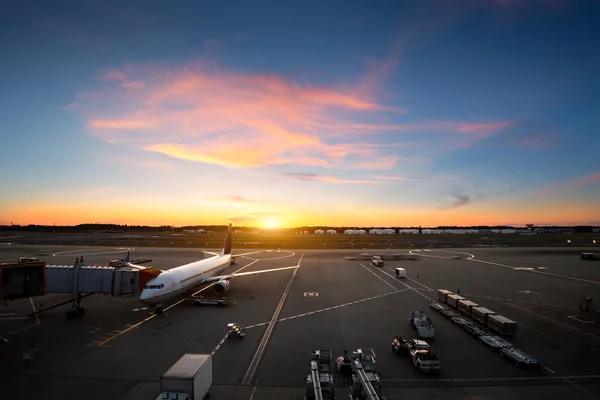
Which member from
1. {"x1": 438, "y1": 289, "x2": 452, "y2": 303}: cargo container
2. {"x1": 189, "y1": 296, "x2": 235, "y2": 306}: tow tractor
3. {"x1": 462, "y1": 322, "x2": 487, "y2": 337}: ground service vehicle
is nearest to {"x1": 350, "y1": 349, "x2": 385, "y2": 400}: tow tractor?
{"x1": 462, "y1": 322, "x2": 487, "y2": 337}: ground service vehicle

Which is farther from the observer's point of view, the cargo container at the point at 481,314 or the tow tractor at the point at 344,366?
the cargo container at the point at 481,314

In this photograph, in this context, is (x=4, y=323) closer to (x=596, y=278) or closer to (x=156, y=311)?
(x=156, y=311)

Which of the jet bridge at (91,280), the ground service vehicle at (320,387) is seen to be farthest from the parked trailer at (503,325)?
the jet bridge at (91,280)

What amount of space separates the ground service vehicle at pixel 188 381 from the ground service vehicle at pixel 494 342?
22825 millimetres

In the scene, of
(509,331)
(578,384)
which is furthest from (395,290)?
(578,384)

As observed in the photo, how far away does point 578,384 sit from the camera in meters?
22.4

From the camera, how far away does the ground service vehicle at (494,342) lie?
2775 centimetres

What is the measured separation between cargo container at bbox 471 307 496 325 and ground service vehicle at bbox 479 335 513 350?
4512mm

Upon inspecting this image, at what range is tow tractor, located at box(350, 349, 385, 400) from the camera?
61.6 feet

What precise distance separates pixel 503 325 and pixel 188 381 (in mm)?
28319

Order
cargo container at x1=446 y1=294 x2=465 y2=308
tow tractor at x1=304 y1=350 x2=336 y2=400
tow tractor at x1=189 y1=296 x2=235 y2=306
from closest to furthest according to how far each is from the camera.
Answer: tow tractor at x1=304 y1=350 x2=336 y2=400 < cargo container at x1=446 y1=294 x2=465 y2=308 < tow tractor at x1=189 y1=296 x2=235 y2=306

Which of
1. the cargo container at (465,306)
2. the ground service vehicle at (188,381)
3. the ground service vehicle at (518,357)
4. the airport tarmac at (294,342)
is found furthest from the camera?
the cargo container at (465,306)

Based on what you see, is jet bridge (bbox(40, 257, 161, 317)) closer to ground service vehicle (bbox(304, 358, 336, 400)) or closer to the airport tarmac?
the airport tarmac

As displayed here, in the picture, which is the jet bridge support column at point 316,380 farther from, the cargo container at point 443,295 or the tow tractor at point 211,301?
the cargo container at point 443,295
